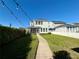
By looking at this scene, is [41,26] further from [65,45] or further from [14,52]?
[14,52]

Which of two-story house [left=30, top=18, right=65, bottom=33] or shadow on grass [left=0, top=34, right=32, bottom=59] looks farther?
two-story house [left=30, top=18, right=65, bottom=33]

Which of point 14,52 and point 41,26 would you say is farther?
point 41,26

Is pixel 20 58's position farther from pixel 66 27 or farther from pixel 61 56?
pixel 66 27

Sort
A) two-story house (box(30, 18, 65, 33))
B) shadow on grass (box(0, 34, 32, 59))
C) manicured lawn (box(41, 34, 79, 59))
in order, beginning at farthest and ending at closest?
two-story house (box(30, 18, 65, 33)) → manicured lawn (box(41, 34, 79, 59)) → shadow on grass (box(0, 34, 32, 59))

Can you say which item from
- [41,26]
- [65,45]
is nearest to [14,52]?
[65,45]

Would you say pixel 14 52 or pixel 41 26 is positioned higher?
pixel 41 26

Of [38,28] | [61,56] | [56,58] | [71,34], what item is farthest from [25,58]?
[38,28]

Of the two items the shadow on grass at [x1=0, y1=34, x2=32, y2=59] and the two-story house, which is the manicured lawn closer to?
the shadow on grass at [x1=0, y1=34, x2=32, y2=59]

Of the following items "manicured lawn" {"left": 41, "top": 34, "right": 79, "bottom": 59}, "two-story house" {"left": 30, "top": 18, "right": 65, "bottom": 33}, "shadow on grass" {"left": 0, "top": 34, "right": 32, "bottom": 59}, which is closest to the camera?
"shadow on grass" {"left": 0, "top": 34, "right": 32, "bottom": 59}

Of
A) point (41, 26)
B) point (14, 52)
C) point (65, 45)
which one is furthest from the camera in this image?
point (41, 26)

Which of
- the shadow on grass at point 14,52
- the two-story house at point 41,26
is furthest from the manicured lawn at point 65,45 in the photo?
the two-story house at point 41,26

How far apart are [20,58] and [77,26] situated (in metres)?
35.3

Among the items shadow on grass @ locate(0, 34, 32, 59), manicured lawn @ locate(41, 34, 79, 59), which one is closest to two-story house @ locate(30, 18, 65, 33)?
manicured lawn @ locate(41, 34, 79, 59)

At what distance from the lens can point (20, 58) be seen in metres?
9.23
